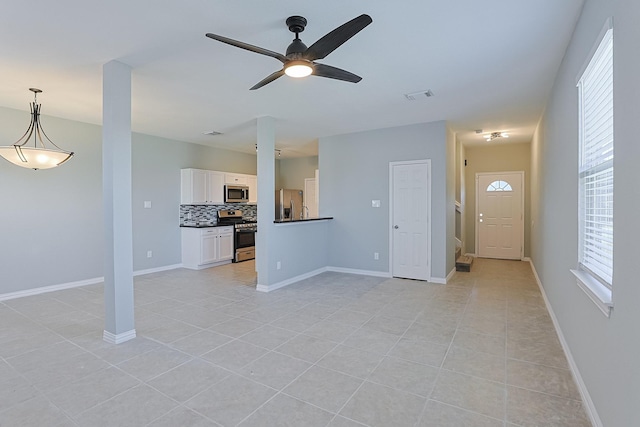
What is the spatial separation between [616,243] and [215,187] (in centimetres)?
684

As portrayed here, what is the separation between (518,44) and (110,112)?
12.4ft

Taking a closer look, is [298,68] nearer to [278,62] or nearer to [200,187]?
[278,62]

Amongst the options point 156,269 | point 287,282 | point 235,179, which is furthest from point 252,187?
point 287,282

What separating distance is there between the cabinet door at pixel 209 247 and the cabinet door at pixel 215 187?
75 cm

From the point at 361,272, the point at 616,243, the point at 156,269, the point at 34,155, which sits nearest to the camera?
the point at 616,243

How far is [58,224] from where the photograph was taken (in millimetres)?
4961

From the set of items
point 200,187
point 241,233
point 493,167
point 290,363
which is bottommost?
point 290,363

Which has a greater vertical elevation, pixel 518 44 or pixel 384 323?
pixel 518 44

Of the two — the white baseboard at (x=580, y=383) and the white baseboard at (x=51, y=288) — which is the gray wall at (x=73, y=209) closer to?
the white baseboard at (x=51, y=288)

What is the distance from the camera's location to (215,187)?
283 inches

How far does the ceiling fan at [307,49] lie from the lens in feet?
6.68

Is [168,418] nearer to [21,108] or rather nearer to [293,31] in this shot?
[293,31]

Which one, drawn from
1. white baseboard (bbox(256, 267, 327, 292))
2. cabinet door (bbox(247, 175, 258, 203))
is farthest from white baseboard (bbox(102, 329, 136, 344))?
cabinet door (bbox(247, 175, 258, 203))

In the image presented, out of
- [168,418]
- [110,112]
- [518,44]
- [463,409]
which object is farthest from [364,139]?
[168,418]
